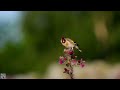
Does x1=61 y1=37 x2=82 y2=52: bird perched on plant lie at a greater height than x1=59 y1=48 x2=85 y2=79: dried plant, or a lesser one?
greater

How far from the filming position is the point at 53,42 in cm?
387

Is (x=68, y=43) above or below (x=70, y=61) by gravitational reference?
above

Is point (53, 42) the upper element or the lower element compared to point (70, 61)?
upper

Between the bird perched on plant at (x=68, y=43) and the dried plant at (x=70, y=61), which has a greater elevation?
the bird perched on plant at (x=68, y=43)

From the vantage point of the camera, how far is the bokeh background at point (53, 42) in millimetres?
3846

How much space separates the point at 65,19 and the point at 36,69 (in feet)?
1.82

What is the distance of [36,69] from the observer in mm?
3857

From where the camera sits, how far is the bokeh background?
12.6 ft
